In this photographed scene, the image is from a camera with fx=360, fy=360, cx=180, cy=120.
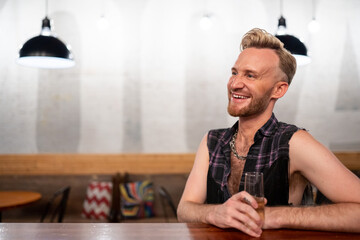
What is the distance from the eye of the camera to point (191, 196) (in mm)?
1765

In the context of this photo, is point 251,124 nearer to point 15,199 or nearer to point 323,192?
point 323,192

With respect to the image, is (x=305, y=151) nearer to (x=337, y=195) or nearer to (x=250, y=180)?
(x=337, y=195)

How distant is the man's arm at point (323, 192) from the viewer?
1.28 metres

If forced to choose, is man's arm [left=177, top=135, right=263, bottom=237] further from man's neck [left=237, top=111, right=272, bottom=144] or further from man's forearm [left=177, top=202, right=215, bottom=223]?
man's neck [left=237, top=111, right=272, bottom=144]

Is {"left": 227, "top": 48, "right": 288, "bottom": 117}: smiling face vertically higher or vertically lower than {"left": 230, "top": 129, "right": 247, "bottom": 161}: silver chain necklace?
higher

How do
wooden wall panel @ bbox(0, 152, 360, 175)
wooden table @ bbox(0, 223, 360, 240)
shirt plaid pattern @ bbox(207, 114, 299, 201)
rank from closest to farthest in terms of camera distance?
1. wooden table @ bbox(0, 223, 360, 240)
2. shirt plaid pattern @ bbox(207, 114, 299, 201)
3. wooden wall panel @ bbox(0, 152, 360, 175)

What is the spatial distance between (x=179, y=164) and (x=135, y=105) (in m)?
1.06

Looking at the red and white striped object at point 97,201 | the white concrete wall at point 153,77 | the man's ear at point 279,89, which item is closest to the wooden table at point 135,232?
the man's ear at point 279,89

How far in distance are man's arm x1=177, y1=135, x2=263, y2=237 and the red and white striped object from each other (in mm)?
3064

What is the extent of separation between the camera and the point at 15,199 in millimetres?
3832

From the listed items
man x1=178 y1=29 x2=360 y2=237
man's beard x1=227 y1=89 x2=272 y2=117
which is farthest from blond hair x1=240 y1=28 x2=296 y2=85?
man's beard x1=227 y1=89 x2=272 y2=117

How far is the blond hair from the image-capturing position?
1.81 metres

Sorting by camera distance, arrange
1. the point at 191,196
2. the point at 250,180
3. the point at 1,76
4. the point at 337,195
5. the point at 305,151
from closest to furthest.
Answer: the point at 250,180
the point at 337,195
the point at 305,151
the point at 191,196
the point at 1,76

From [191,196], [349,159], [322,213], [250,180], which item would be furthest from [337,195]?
[349,159]
